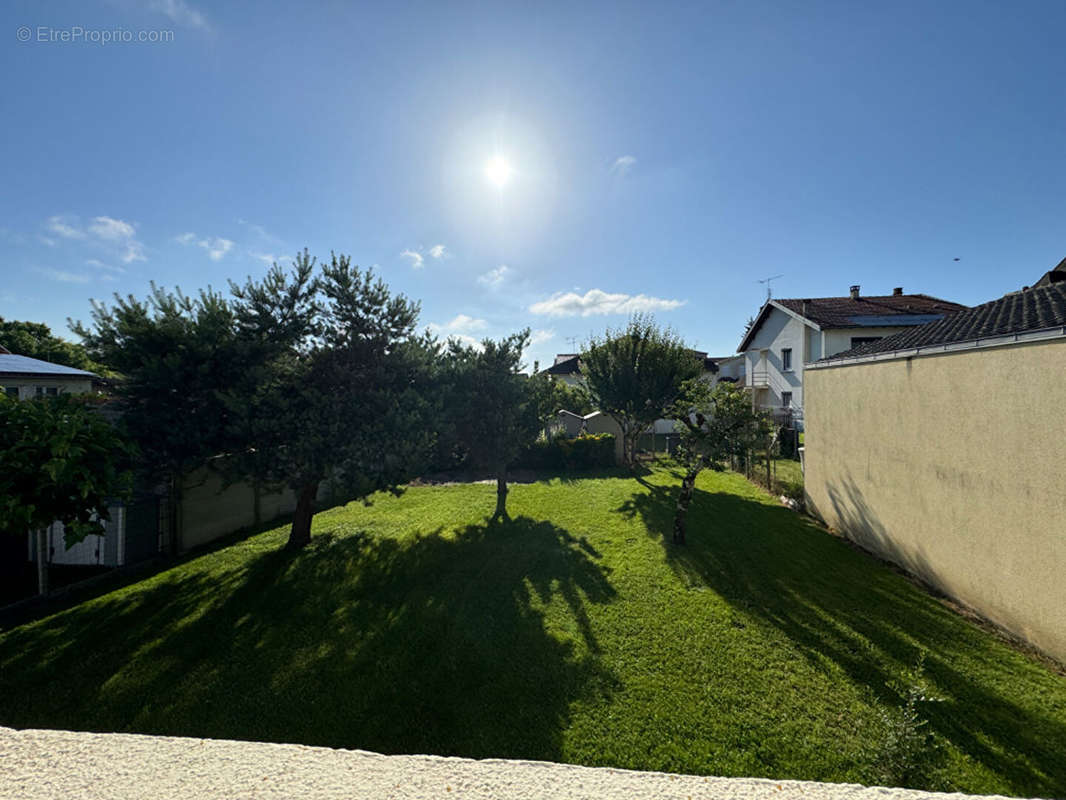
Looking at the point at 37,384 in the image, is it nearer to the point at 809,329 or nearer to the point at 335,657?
the point at 335,657

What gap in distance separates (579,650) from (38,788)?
16.8ft

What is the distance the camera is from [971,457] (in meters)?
6.82

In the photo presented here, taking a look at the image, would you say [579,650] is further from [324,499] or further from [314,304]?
[324,499]

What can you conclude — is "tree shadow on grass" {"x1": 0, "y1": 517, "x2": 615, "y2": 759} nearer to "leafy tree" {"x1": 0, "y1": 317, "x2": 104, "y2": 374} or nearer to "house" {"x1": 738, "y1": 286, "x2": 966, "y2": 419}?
"house" {"x1": 738, "y1": 286, "x2": 966, "y2": 419}

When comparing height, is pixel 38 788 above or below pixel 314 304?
below

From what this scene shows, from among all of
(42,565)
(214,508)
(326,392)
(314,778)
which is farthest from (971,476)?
(42,565)

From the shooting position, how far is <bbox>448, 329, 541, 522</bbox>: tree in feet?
37.9

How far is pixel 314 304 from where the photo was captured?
9062 mm

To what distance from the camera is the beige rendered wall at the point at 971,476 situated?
5539 millimetres

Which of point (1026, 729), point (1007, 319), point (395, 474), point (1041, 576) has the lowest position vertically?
point (1026, 729)

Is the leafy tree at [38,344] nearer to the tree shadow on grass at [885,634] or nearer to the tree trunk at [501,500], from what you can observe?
the tree trunk at [501,500]

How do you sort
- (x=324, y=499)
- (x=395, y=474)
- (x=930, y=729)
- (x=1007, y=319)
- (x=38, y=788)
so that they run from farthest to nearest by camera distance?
(x=324, y=499)
(x=395, y=474)
(x=1007, y=319)
(x=930, y=729)
(x=38, y=788)

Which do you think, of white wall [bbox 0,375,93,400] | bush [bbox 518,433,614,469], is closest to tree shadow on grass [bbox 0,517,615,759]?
bush [bbox 518,433,614,469]

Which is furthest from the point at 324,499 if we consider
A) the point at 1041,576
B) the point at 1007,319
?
the point at 1007,319
